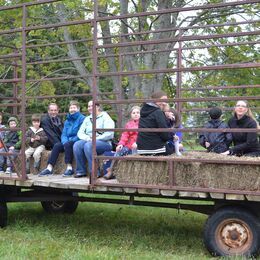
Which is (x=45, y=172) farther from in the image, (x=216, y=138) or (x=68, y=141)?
(x=216, y=138)

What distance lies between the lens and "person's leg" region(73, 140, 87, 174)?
7625mm

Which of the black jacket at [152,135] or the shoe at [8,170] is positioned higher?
the black jacket at [152,135]

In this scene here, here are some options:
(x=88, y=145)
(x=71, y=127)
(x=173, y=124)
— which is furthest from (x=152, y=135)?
(x=71, y=127)

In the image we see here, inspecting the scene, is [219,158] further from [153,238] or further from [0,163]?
[0,163]

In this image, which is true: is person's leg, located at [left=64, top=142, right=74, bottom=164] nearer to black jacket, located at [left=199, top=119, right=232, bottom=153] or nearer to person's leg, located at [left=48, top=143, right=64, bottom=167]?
person's leg, located at [left=48, top=143, right=64, bottom=167]

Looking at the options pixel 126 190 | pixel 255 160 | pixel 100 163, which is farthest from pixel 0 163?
pixel 255 160

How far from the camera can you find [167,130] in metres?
6.12

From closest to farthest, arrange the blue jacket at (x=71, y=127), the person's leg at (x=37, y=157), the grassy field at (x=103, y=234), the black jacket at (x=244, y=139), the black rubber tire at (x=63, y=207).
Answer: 1. the grassy field at (x=103, y=234)
2. the black jacket at (x=244, y=139)
3. the blue jacket at (x=71, y=127)
4. the person's leg at (x=37, y=157)
5. the black rubber tire at (x=63, y=207)

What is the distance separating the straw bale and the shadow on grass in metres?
1.13

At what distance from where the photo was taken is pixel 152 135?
673 cm

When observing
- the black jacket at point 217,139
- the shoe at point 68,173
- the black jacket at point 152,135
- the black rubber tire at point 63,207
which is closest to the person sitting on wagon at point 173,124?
the black jacket at point 152,135

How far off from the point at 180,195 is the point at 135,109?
1.96 meters

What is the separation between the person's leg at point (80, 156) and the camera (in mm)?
7625

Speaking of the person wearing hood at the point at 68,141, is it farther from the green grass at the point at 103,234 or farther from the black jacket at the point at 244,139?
the black jacket at the point at 244,139
